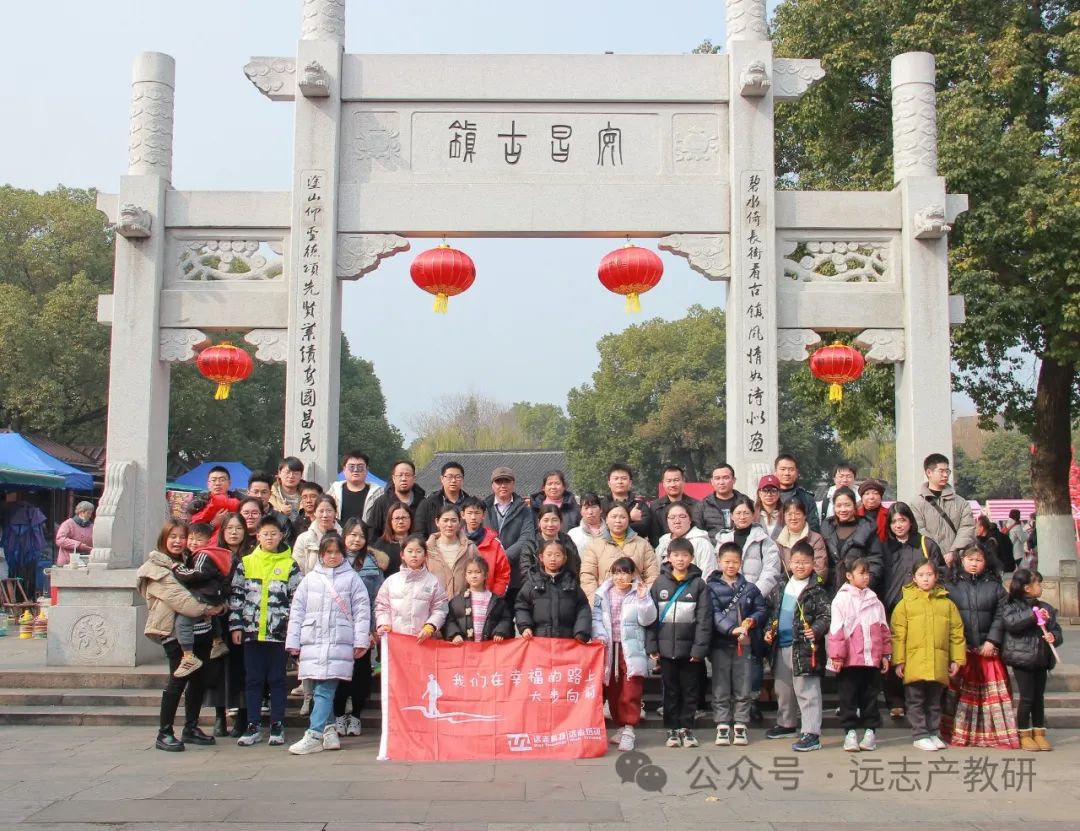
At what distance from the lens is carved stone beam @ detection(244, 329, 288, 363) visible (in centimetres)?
802

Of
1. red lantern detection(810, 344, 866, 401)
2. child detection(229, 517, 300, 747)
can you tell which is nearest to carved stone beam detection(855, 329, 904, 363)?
red lantern detection(810, 344, 866, 401)

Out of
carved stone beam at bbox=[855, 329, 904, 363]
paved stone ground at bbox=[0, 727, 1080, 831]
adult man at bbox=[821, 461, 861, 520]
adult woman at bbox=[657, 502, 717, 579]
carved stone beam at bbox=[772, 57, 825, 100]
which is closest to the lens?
paved stone ground at bbox=[0, 727, 1080, 831]

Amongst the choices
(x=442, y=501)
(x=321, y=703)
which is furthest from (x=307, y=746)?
(x=442, y=501)

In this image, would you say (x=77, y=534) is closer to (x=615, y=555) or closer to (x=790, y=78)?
(x=615, y=555)

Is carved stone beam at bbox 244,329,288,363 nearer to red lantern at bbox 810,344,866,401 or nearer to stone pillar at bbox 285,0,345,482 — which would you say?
stone pillar at bbox 285,0,345,482

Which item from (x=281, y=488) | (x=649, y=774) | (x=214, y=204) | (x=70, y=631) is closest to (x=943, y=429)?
(x=649, y=774)

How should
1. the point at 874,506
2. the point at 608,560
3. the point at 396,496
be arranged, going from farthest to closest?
1. the point at 396,496
2. the point at 874,506
3. the point at 608,560

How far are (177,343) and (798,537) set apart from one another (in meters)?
4.93

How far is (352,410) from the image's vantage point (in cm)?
3419

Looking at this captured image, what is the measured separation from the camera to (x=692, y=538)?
635cm

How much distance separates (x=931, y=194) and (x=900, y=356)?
1.28m

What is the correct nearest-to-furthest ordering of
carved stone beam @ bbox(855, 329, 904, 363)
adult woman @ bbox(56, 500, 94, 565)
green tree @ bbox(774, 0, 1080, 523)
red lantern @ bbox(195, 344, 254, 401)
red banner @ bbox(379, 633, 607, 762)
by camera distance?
red banner @ bbox(379, 633, 607, 762)
carved stone beam @ bbox(855, 329, 904, 363)
red lantern @ bbox(195, 344, 254, 401)
adult woman @ bbox(56, 500, 94, 565)
green tree @ bbox(774, 0, 1080, 523)

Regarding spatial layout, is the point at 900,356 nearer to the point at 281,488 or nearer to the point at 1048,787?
the point at 1048,787

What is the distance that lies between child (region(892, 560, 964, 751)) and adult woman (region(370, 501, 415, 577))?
117 inches
